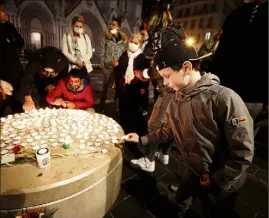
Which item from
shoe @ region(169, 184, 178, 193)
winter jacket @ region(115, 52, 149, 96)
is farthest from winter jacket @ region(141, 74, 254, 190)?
winter jacket @ region(115, 52, 149, 96)

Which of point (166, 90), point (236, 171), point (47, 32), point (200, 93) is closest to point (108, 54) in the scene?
point (166, 90)

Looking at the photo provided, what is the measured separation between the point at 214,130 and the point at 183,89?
0.52 metres

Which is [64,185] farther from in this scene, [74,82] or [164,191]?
[74,82]

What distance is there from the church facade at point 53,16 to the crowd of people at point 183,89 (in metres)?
17.0

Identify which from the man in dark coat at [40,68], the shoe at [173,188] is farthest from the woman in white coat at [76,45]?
the shoe at [173,188]

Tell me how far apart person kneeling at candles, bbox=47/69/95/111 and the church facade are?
58.4 feet

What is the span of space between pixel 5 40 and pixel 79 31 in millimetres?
1642

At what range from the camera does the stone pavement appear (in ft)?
8.93

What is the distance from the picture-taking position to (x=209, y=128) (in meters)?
1.93

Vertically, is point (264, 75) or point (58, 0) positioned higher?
point (58, 0)

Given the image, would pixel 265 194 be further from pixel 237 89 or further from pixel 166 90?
pixel 166 90

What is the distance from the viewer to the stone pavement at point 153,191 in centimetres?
272

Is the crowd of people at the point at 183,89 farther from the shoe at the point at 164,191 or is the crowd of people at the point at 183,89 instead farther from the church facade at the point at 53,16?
the church facade at the point at 53,16

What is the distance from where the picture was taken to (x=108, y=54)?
5.88 metres
